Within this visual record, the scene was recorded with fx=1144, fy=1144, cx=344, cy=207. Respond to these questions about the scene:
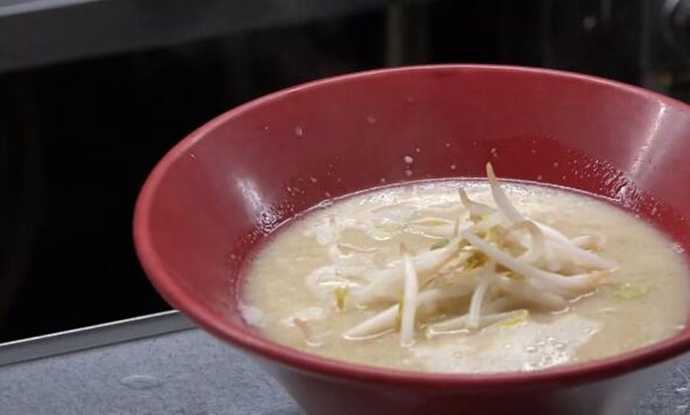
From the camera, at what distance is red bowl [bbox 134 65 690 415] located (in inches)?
39.5

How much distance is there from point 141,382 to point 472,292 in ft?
1.34

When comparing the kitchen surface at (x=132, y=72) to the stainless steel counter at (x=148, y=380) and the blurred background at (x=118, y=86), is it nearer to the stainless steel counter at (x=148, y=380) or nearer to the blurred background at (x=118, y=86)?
the blurred background at (x=118, y=86)

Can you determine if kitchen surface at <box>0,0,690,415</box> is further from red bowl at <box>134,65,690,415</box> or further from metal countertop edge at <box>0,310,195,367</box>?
red bowl at <box>134,65,690,415</box>

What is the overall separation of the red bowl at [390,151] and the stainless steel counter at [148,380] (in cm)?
16

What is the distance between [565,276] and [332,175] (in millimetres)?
295

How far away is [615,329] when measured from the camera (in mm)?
953

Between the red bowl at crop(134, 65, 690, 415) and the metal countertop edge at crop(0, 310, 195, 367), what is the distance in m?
0.23

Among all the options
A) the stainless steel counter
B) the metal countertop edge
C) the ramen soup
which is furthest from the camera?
the metal countertop edge

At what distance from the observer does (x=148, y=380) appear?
3.94 ft

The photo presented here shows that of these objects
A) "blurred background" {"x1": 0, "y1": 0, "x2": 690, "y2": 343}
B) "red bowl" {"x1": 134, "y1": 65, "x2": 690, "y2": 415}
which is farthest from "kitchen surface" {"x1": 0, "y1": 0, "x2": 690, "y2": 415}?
"red bowl" {"x1": 134, "y1": 65, "x2": 690, "y2": 415}

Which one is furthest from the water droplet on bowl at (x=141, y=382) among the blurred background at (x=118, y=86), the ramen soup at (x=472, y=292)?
the blurred background at (x=118, y=86)

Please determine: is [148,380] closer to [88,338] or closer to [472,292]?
[88,338]

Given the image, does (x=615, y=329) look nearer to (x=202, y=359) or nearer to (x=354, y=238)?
(x=354, y=238)

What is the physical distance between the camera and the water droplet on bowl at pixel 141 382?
119 cm
